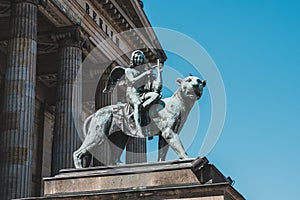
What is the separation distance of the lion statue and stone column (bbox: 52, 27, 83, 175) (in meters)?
18.7

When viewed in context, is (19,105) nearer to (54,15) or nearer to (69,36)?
(54,15)

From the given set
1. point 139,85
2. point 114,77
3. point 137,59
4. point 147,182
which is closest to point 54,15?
point 114,77

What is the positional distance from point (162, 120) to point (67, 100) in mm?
21206

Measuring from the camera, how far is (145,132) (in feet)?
56.2

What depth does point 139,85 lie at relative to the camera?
58.2 ft

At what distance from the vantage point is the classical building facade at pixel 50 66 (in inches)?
1216

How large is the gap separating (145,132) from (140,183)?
1.97 m

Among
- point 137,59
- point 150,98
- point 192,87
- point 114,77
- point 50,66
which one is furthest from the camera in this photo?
point 50,66

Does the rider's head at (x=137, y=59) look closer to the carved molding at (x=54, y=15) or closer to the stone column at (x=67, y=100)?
the carved molding at (x=54, y=15)

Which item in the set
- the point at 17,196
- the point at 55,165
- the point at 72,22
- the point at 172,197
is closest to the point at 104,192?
the point at 172,197

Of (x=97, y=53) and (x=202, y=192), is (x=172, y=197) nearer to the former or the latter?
(x=202, y=192)

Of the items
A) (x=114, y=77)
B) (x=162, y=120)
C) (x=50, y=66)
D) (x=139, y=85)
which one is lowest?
(x=162, y=120)

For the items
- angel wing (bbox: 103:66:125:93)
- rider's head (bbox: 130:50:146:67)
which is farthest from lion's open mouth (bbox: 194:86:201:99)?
angel wing (bbox: 103:66:125:93)

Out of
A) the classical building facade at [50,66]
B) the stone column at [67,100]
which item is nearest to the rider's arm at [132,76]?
the classical building facade at [50,66]
